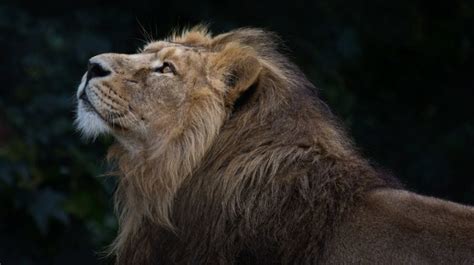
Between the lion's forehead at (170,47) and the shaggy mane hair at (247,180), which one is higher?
the lion's forehead at (170,47)

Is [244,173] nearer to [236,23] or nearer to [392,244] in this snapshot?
[392,244]

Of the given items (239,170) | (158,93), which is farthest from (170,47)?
(239,170)

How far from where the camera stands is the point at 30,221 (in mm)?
7977

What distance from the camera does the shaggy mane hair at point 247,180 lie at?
4.69 metres

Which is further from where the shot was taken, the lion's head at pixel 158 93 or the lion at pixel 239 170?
the lion's head at pixel 158 93

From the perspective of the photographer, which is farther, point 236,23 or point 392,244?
point 236,23

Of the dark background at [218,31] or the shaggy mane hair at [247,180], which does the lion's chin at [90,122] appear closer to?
the shaggy mane hair at [247,180]

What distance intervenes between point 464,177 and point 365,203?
441 centimetres

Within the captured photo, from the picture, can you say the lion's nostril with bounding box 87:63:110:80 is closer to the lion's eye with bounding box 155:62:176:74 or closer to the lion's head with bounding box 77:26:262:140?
the lion's head with bounding box 77:26:262:140

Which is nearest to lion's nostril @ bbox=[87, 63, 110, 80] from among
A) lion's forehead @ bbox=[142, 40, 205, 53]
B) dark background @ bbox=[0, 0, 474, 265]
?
lion's forehead @ bbox=[142, 40, 205, 53]

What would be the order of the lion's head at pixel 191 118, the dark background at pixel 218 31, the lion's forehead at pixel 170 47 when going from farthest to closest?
1. the dark background at pixel 218 31
2. the lion's forehead at pixel 170 47
3. the lion's head at pixel 191 118

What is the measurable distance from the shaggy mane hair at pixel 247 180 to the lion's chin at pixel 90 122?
0.11m

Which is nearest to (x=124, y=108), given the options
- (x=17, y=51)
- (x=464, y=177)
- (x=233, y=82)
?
(x=233, y=82)

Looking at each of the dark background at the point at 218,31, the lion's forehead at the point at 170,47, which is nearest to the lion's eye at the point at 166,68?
the lion's forehead at the point at 170,47
